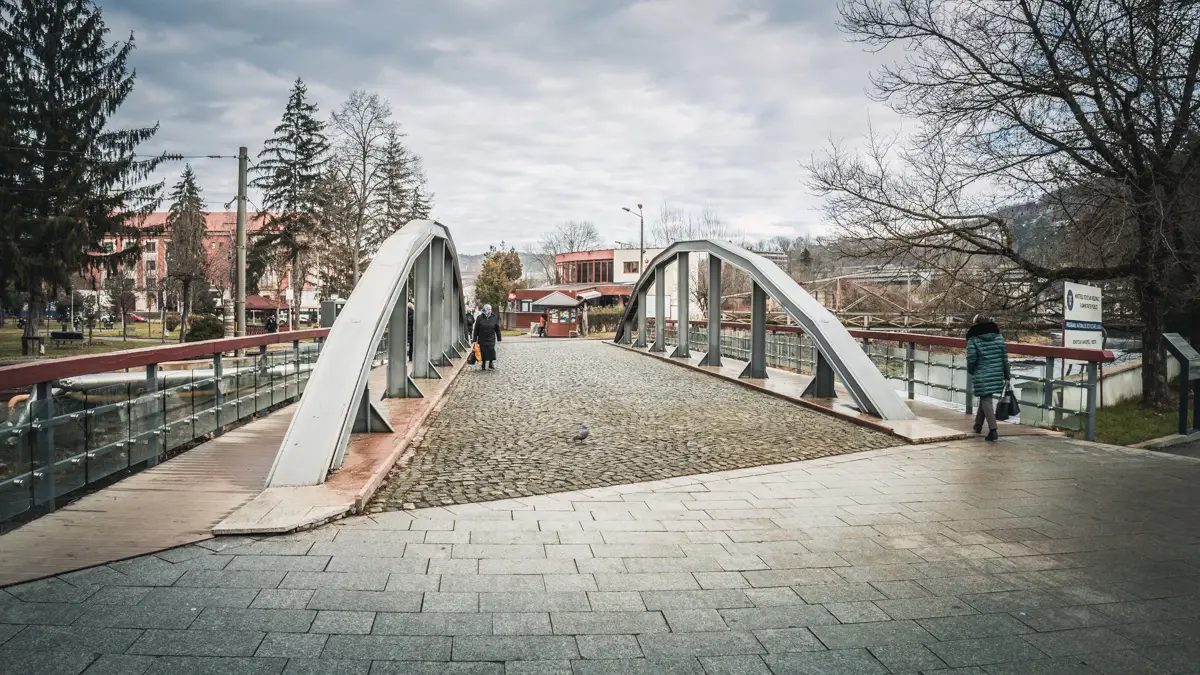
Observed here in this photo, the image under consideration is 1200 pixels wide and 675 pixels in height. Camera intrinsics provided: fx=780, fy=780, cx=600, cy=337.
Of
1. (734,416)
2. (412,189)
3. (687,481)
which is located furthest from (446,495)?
(412,189)

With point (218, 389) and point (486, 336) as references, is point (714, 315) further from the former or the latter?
point (218, 389)

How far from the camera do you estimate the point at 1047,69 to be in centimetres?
1314

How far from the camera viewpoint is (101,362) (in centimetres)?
557

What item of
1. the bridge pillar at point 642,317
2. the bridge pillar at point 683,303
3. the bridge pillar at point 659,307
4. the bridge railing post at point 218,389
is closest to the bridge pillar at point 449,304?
the bridge pillar at point 683,303

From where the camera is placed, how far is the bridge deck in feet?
13.6

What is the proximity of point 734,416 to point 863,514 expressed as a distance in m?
4.94

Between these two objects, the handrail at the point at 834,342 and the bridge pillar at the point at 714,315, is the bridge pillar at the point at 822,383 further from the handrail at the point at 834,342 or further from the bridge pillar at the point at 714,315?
the bridge pillar at the point at 714,315

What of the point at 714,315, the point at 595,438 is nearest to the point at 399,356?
the point at 595,438

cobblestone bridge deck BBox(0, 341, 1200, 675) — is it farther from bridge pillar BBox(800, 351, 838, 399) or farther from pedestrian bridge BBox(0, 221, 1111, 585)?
bridge pillar BBox(800, 351, 838, 399)

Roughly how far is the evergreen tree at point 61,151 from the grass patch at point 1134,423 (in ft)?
99.8

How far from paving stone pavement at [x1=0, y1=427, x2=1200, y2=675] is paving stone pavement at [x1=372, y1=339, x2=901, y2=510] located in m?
0.71

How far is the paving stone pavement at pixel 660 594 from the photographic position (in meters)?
3.13

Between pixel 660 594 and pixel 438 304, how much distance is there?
1384 cm

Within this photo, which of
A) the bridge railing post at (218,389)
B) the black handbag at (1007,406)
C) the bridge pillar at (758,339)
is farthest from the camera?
the bridge pillar at (758,339)
